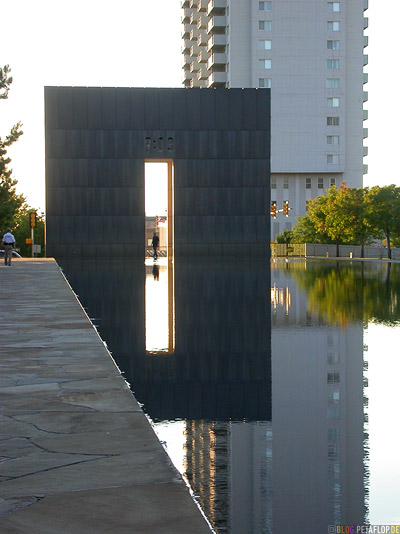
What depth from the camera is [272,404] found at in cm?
738

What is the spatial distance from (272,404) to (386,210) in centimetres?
6294

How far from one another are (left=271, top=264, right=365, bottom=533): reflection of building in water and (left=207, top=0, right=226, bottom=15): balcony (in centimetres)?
9394

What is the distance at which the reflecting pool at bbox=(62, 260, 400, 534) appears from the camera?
456 cm

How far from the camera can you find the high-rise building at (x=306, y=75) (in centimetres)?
9681

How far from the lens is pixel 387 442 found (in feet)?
19.7

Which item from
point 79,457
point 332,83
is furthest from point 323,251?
point 79,457

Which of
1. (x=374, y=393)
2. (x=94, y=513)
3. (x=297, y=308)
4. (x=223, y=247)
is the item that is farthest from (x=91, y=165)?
(x=94, y=513)

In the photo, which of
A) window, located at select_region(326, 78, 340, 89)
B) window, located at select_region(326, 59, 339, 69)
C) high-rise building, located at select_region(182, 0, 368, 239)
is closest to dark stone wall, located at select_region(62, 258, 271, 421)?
high-rise building, located at select_region(182, 0, 368, 239)

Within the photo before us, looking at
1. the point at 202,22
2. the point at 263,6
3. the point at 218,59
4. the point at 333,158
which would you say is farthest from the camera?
the point at 202,22

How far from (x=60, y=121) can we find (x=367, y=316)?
46.0 metres

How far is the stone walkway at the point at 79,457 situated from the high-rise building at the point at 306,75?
91.4 metres

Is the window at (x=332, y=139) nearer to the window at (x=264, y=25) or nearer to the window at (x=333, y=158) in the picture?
the window at (x=333, y=158)

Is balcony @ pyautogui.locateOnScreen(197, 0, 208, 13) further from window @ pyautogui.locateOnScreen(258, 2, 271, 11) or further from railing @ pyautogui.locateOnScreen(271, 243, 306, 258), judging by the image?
railing @ pyautogui.locateOnScreen(271, 243, 306, 258)

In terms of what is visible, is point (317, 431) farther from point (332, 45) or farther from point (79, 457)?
point (332, 45)
